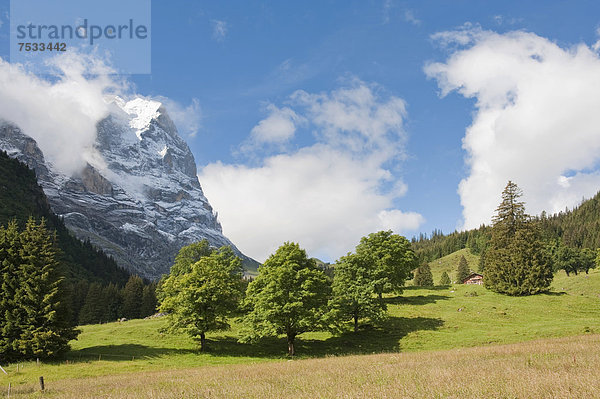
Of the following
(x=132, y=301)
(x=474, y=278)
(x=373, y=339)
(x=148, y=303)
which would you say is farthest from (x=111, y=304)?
(x=474, y=278)

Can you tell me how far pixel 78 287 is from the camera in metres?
102

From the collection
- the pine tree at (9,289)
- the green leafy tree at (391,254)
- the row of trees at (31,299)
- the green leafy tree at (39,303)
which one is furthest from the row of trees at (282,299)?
the pine tree at (9,289)

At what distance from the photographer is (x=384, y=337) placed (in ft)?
144

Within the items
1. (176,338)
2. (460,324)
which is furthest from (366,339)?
(176,338)

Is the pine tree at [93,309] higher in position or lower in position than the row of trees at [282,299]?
lower

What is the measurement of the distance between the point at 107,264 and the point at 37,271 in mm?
163047

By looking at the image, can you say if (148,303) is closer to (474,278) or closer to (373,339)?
(373,339)

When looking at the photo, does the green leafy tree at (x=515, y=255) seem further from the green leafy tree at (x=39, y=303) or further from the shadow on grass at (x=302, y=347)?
the green leafy tree at (x=39, y=303)

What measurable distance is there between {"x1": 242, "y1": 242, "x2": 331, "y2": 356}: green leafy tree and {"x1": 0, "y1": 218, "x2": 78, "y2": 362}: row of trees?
20296 mm

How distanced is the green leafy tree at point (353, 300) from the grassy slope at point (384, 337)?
108 inches

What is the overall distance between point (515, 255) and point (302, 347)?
144 ft

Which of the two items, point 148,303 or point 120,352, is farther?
point 148,303

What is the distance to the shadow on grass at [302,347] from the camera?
3906 cm

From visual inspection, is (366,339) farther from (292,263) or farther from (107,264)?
(107,264)
